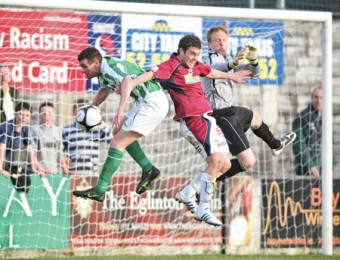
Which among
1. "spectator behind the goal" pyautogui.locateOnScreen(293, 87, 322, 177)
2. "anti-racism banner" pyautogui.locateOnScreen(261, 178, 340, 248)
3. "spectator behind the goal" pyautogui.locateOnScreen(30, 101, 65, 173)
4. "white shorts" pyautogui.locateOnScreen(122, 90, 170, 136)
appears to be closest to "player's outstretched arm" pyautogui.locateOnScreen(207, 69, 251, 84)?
"white shorts" pyautogui.locateOnScreen(122, 90, 170, 136)

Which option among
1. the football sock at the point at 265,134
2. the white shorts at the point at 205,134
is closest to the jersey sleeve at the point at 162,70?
the white shorts at the point at 205,134

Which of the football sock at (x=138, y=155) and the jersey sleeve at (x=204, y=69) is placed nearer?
the jersey sleeve at (x=204, y=69)

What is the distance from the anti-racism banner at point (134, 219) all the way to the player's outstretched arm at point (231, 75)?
2815mm

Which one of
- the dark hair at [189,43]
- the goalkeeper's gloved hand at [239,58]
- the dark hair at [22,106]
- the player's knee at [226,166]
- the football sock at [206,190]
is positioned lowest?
the football sock at [206,190]

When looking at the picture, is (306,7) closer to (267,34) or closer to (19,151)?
(267,34)

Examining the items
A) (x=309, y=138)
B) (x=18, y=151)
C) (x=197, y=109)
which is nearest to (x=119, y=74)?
(x=197, y=109)

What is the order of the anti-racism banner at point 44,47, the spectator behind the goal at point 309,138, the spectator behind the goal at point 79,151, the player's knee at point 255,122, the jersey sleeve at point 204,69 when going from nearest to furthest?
the jersey sleeve at point 204,69 < the player's knee at point 255,122 < the anti-racism banner at point 44,47 < the spectator behind the goal at point 79,151 < the spectator behind the goal at point 309,138

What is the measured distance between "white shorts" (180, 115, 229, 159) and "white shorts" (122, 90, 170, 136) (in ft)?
1.04

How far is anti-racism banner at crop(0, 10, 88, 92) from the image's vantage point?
12305 mm

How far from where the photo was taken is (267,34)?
524 inches

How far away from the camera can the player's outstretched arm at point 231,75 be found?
10.3 meters

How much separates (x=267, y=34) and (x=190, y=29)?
1097 millimetres

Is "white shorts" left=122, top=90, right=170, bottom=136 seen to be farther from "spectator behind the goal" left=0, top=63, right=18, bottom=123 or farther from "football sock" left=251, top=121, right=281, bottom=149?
"spectator behind the goal" left=0, top=63, right=18, bottom=123

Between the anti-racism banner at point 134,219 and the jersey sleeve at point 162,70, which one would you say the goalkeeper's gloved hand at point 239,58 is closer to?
the jersey sleeve at point 162,70
